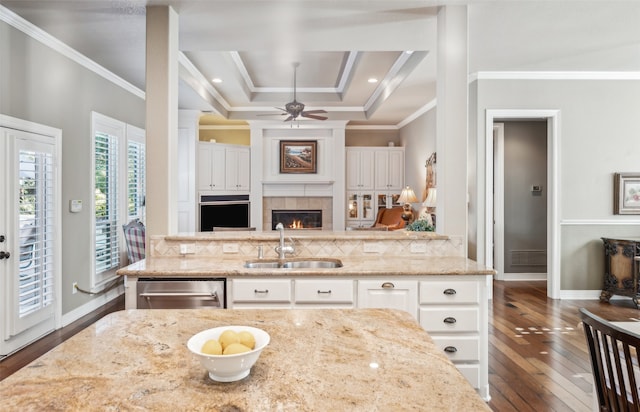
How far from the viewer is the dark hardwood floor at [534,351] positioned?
8.22 feet

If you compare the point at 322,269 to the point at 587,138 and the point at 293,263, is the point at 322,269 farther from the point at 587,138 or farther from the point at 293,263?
the point at 587,138

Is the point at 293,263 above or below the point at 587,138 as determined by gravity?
below

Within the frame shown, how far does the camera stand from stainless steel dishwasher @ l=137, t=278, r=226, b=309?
96.0 inches

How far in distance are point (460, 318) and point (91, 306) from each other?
395cm

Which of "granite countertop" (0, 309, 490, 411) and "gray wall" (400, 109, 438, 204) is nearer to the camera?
"granite countertop" (0, 309, 490, 411)

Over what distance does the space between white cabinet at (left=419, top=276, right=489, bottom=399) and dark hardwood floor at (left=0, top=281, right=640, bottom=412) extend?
0.26m

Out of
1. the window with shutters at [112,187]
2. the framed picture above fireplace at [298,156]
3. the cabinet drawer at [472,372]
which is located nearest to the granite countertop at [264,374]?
the cabinet drawer at [472,372]

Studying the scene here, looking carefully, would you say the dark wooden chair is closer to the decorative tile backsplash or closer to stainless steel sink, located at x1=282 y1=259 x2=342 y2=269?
the decorative tile backsplash

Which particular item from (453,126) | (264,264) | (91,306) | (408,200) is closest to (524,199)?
(408,200)

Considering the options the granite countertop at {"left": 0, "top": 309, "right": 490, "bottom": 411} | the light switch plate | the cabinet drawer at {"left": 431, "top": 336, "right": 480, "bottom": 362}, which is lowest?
the cabinet drawer at {"left": 431, "top": 336, "right": 480, "bottom": 362}

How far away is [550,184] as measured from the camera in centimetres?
490

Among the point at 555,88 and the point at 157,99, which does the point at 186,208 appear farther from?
the point at 555,88

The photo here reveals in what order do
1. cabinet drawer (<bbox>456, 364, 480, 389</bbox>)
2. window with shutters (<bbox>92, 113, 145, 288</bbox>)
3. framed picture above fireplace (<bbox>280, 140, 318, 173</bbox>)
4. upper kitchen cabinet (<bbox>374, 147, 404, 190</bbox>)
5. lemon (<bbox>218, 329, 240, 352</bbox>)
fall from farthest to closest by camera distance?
upper kitchen cabinet (<bbox>374, 147, 404, 190</bbox>), framed picture above fireplace (<bbox>280, 140, 318, 173</bbox>), window with shutters (<bbox>92, 113, 145, 288</bbox>), cabinet drawer (<bbox>456, 364, 480, 389</bbox>), lemon (<bbox>218, 329, 240, 352</bbox>)

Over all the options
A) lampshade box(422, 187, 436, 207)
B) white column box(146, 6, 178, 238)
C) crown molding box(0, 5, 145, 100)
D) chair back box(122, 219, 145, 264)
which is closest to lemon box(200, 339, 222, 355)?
white column box(146, 6, 178, 238)
